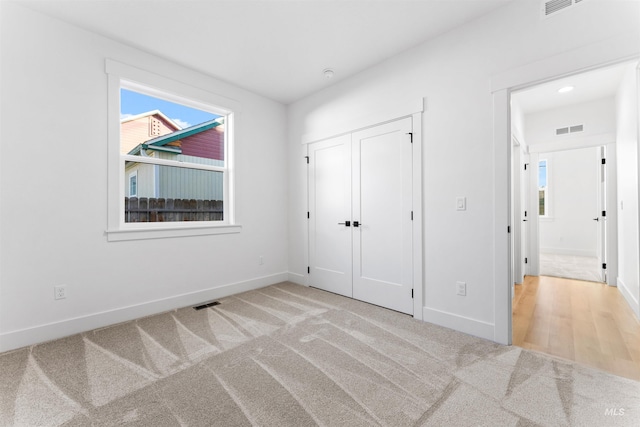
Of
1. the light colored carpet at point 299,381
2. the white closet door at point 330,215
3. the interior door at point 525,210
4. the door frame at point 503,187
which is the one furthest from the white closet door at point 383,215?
the interior door at point 525,210

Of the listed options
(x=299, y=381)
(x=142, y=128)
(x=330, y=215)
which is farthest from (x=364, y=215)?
(x=142, y=128)

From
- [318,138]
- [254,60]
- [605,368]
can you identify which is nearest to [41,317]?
[254,60]

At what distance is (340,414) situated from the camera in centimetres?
152

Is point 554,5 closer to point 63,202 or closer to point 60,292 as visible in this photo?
point 63,202

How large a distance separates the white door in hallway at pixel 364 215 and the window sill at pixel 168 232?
123 centimetres

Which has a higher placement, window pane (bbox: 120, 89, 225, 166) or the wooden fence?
window pane (bbox: 120, 89, 225, 166)

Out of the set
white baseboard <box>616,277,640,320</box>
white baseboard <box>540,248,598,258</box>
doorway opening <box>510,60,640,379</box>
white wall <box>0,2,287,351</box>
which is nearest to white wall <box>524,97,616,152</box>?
doorway opening <box>510,60,640,379</box>

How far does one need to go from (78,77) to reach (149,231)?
1.57 m

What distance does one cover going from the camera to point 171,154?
11.0ft

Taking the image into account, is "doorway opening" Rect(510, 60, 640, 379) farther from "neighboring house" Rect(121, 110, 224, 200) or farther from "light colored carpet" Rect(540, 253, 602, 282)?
"neighboring house" Rect(121, 110, 224, 200)

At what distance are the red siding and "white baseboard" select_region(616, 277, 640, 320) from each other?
5051 millimetres

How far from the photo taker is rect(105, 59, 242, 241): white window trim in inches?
109

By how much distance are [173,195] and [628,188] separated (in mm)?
5264

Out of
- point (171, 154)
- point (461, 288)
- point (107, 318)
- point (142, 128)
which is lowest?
point (107, 318)
